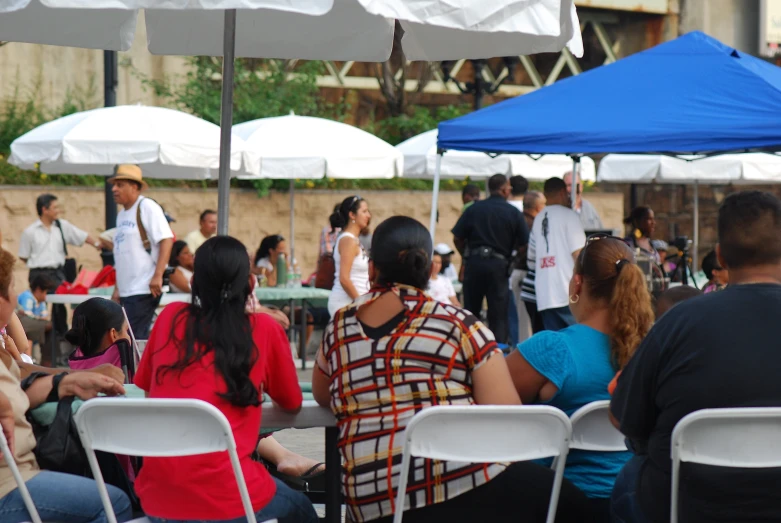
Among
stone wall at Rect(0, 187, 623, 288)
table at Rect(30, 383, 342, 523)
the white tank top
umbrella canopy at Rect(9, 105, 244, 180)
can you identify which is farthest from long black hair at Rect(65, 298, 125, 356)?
stone wall at Rect(0, 187, 623, 288)

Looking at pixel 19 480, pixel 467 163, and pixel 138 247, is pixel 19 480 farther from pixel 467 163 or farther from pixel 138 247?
pixel 467 163

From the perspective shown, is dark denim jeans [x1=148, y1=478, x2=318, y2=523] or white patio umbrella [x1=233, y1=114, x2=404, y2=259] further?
white patio umbrella [x1=233, y1=114, x2=404, y2=259]

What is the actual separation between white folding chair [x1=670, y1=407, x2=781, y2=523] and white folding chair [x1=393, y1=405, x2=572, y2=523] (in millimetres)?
331

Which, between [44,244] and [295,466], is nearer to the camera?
[295,466]

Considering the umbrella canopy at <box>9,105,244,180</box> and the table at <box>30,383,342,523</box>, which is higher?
the umbrella canopy at <box>9,105,244,180</box>

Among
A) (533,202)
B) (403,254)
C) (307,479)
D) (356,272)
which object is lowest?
(307,479)

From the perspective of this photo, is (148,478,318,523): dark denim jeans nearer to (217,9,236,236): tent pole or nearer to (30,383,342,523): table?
(30,383,342,523): table

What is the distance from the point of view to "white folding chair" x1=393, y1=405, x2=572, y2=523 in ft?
10.6

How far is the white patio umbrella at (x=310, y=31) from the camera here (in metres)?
4.03

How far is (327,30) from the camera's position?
548 centimetres

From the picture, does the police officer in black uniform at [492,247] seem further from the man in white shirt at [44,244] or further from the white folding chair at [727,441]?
the white folding chair at [727,441]

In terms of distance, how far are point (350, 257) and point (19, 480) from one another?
18.4 ft

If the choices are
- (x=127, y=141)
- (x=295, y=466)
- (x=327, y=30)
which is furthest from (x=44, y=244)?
(x=295, y=466)

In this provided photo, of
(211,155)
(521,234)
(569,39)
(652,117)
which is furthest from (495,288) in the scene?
(569,39)
